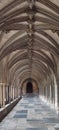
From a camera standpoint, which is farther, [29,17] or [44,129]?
[29,17]

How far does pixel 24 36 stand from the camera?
62.0 ft

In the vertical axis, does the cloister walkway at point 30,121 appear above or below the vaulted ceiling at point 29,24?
below

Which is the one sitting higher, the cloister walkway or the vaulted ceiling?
the vaulted ceiling

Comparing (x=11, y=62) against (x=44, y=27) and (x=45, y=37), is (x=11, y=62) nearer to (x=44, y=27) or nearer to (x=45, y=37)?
(x=45, y=37)

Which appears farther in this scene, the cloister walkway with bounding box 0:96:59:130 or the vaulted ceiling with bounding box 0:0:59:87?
the cloister walkway with bounding box 0:96:59:130

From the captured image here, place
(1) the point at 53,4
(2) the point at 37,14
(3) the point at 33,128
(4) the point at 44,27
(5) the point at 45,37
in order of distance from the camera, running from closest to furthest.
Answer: (1) the point at 53,4, (3) the point at 33,128, (2) the point at 37,14, (4) the point at 44,27, (5) the point at 45,37

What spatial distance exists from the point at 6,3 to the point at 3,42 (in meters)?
6.00

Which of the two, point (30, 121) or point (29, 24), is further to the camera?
point (30, 121)

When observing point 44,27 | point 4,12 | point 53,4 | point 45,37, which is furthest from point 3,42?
point 53,4

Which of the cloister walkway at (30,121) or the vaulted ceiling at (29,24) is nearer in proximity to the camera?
the vaulted ceiling at (29,24)

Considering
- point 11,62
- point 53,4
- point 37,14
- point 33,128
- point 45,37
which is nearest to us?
point 53,4

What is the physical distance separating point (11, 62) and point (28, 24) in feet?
31.8

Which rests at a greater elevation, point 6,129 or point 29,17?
point 29,17

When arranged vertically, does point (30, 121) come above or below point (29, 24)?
below
